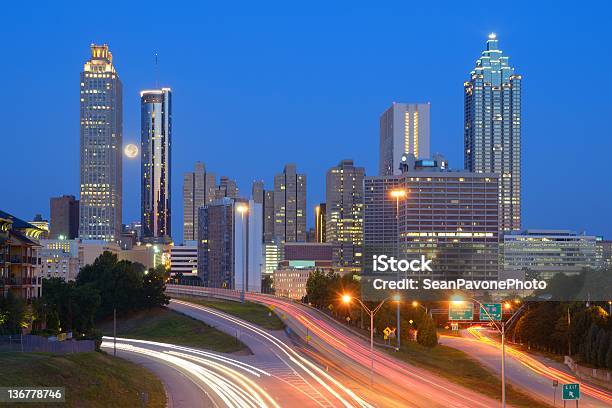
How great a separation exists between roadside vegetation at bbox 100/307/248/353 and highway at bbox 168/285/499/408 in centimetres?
734

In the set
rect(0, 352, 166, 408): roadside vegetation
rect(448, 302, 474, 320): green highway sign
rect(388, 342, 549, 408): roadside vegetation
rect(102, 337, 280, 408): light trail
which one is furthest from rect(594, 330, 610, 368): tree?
rect(0, 352, 166, 408): roadside vegetation

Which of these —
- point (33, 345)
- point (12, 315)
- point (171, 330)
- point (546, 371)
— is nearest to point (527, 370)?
point (546, 371)

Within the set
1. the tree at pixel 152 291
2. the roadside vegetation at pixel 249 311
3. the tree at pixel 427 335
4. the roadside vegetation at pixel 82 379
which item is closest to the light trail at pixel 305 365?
the roadside vegetation at pixel 249 311

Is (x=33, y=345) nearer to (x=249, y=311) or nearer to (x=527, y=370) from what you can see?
(x=527, y=370)

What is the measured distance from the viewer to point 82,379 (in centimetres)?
5166

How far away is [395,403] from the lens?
60656mm

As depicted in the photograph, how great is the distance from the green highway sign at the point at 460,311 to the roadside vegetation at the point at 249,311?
26508 mm

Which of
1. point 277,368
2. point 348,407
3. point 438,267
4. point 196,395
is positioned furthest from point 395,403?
point 438,267

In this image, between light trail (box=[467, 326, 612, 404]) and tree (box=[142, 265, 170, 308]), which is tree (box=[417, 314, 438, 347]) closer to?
light trail (box=[467, 326, 612, 404])

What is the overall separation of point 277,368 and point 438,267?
60.3 m

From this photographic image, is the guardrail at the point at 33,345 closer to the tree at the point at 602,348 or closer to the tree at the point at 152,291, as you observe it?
the tree at the point at 602,348

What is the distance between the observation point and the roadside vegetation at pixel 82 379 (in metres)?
47.1

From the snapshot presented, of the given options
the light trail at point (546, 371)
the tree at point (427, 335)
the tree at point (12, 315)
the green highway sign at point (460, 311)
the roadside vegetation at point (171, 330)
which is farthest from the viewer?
the tree at point (427, 335)

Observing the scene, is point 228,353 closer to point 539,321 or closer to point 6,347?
point 6,347
